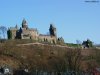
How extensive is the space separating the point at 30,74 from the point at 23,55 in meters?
60.5

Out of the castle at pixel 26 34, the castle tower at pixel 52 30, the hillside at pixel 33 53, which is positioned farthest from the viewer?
the castle tower at pixel 52 30

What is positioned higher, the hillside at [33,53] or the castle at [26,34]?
the castle at [26,34]

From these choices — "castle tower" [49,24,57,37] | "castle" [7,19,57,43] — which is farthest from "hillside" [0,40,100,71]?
"castle tower" [49,24,57,37]

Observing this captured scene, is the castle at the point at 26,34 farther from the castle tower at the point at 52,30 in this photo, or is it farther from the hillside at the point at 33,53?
the hillside at the point at 33,53

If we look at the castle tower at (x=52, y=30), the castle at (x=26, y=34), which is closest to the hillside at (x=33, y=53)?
the castle at (x=26, y=34)

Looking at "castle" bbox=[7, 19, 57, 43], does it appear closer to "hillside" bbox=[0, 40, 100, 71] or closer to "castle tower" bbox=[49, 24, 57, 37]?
"castle tower" bbox=[49, 24, 57, 37]

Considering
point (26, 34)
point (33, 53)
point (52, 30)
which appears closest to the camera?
point (33, 53)

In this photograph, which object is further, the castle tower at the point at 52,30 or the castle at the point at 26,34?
the castle tower at the point at 52,30

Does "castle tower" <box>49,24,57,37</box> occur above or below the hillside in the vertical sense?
above

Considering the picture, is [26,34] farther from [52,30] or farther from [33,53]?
[33,53]

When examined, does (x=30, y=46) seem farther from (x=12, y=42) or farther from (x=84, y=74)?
(x=84, y=74)

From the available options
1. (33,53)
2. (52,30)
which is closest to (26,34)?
(52,30)

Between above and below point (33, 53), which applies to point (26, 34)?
above

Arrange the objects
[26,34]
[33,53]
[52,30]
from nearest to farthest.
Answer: [33,53] < [26,34] < [52,30]
